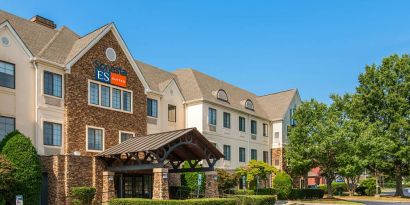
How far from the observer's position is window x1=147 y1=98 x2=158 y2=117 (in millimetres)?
32906

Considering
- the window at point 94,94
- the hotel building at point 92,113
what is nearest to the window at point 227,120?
the hotel building at point 92,113

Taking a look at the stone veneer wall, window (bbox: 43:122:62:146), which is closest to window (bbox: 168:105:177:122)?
the stone veneer wall

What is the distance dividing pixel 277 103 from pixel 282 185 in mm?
11299

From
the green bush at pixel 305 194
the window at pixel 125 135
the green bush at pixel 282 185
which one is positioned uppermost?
the window at pixel 125 135

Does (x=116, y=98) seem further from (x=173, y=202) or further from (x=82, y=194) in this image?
(x=173, y=202)

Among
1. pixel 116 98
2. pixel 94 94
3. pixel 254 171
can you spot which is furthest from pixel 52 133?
pixel 254 171

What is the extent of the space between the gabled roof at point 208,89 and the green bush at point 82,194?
15.0 meters

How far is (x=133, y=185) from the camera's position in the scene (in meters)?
29.6

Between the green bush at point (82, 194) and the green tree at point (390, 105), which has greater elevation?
the green tree at point (390, 105)

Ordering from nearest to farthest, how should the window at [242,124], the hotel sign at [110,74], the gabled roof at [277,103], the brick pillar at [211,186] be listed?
the brick pillar at [211,186], the hotel sign at [110,74], the window at [242,124], the gabled roof at [277,103]

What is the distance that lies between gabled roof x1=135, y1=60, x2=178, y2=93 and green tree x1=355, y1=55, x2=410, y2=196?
24.3m

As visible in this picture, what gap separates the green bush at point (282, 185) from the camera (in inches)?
1624

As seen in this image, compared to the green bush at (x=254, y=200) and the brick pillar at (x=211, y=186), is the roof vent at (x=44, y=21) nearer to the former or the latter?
the brick pillar at (x=211, y=186)

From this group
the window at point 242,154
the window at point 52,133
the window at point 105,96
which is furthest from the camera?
the window at point 242,154
